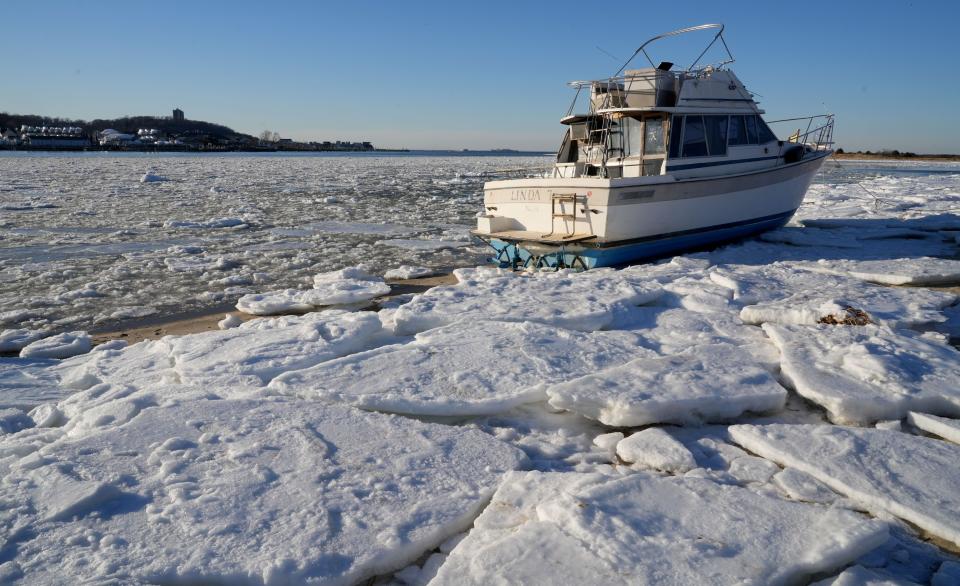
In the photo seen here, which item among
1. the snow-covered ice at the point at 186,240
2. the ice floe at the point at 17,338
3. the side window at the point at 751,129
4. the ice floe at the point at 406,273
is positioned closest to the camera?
the ice floe at the point at 17,338

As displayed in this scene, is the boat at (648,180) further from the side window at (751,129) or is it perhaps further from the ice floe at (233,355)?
the ice floe at (233,355)

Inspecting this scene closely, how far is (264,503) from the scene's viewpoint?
2.69 m

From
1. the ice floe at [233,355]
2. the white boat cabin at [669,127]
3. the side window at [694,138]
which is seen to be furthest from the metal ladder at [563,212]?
the ice floe at [233,355]

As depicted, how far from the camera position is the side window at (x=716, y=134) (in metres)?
9.73

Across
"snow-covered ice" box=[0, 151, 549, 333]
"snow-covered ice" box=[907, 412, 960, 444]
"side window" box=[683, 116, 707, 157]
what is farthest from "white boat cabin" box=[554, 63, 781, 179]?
"snow-covered ice" box=[907, 412, 960, 444]

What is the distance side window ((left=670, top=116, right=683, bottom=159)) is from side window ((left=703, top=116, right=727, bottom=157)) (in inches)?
25.1

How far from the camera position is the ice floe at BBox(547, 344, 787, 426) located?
349 cm

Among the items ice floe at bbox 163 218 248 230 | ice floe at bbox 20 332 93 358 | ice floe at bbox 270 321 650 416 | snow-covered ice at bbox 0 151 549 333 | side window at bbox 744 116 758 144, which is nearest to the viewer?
ice floe at bbox 270 321 650 416

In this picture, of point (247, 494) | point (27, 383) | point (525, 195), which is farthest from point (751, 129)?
point (27, 383)

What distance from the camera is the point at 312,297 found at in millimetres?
6688

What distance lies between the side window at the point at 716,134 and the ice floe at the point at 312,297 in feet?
19.6

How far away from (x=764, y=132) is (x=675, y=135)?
255cm

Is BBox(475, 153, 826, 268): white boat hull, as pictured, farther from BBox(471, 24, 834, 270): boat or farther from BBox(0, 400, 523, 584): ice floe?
BBox(0, 400, 523, 584): ice floe

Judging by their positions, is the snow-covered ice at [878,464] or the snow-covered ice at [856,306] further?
the snow-covered ice at [856,306]
